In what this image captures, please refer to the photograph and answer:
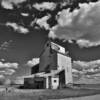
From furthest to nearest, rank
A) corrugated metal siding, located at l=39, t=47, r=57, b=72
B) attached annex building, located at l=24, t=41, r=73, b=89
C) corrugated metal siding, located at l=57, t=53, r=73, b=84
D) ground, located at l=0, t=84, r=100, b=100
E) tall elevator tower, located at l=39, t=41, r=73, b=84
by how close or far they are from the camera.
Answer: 1. corrugated metal siding, located at l=57, t=53, r=73, b=84
2. corrugated metal siding, located at l=39, t=47, r=57, b=72
3. tall elevator tower, located at l=39, t=41, r=73, b=84
4. attached annex building, located at l=24, t=41, r=73, b=89
5. ground, located at l=0, t=84, r=100, b=100

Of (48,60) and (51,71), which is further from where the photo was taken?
(48,60)

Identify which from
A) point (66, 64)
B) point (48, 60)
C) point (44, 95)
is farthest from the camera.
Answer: point (66, 64)

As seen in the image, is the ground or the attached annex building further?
the attached annex building

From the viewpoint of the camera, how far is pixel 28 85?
124 ft

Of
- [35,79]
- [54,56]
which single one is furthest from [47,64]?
[35,79]

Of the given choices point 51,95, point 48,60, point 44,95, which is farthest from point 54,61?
point 51,95

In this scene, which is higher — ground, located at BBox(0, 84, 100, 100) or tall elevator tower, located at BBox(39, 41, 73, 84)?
tall elevator tower, located at BBox(39, 41, 73, 84)

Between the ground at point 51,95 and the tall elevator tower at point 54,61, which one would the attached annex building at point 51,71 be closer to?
the tall elevator tower at point 54,61

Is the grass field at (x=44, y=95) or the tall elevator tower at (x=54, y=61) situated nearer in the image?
the grass field at (x=44, y=95)

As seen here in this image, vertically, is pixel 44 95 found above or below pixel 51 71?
below

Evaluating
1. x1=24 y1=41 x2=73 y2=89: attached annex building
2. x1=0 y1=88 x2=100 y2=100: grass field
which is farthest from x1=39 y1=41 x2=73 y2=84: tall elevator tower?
x1=0 y1=88 x2=100 y2=100: grass field

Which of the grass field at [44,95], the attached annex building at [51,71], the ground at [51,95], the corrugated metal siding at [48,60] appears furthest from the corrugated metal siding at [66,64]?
the grass field at [44,95]

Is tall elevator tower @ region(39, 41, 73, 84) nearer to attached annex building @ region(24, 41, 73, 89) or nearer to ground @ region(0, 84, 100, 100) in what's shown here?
attached annex building @ region(24, 41, 73, 89)

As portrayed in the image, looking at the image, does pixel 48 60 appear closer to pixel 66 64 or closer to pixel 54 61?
pixel 54 61
